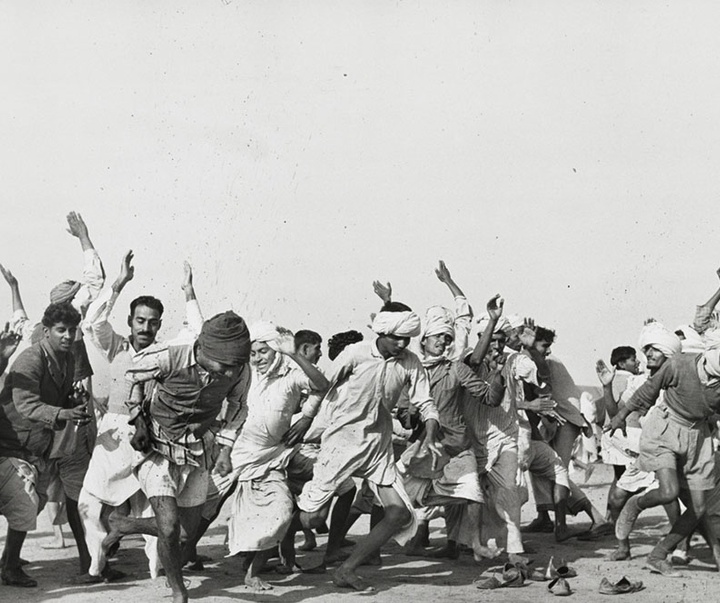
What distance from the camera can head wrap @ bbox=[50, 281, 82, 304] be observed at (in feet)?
29.7

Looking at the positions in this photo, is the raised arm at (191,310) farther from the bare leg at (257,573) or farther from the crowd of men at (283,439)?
the bare leg at (257,573)

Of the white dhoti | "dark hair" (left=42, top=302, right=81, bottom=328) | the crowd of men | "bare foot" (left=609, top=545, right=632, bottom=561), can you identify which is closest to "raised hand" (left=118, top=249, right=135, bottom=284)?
the crowd of men

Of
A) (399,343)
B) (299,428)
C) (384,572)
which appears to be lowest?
(384,572)

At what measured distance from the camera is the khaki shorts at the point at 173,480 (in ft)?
25.4

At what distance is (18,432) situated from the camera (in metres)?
8.48

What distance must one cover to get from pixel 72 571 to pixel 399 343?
10.5 ft

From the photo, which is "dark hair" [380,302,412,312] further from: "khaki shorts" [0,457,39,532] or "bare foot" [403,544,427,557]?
"khaki shorts" [0,457,39,532]

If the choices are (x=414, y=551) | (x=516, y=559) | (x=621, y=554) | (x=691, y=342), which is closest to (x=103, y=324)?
(x=414, y=551)

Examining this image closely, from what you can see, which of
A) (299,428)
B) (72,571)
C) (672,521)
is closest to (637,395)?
(672,521)

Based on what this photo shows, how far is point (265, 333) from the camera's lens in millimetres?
8922

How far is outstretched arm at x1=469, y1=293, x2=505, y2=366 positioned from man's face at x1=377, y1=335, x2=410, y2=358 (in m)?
0.81

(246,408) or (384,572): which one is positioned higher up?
(246,408)

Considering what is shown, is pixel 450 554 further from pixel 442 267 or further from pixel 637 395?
pixel 442 267

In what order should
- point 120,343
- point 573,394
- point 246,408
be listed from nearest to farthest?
point 246,408 → point 120,343 → point 573,394
